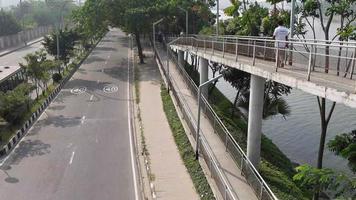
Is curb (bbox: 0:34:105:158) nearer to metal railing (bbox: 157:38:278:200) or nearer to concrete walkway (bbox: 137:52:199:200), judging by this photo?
concrete walkway (bbox: 137:52:199:200)

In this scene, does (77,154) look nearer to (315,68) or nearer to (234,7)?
(315,68)

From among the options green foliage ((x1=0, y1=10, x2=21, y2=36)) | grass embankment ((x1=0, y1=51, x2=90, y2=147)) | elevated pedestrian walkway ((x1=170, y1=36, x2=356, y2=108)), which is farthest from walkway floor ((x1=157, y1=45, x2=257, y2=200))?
green foliage ((x1=0, y1=10, x2=21, y2=36))

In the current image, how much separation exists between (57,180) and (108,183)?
8.33ft

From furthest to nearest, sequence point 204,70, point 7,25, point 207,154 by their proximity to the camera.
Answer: point 7,25 < point 204,70 < point 207,154

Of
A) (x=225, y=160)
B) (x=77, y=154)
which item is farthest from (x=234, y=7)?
(x=77, y=154)

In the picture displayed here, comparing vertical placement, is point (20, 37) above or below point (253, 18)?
below

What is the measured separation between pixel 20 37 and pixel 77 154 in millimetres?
73137

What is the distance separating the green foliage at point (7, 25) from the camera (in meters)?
80.4

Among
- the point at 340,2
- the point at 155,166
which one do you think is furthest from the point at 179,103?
the point at 340,2

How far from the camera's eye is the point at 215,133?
22.6 metres

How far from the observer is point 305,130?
34250mm

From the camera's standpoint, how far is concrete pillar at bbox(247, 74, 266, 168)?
1834 centimetres

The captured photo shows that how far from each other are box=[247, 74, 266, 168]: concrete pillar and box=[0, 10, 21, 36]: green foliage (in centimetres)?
7292

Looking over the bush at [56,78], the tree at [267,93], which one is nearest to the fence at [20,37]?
the bush at [56,78]
